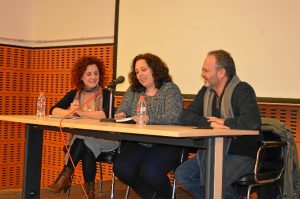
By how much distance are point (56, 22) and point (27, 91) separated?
1066 mm

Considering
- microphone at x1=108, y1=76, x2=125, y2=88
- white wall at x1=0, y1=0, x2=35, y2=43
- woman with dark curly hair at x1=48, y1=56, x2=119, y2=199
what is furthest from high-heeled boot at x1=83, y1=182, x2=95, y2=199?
white wall at x1=0, y1=0, x2=35, y2=43

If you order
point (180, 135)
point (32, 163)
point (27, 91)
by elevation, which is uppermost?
point (27, 91)

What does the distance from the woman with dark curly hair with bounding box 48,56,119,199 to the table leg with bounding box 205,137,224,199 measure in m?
1.35

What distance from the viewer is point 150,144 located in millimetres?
3367

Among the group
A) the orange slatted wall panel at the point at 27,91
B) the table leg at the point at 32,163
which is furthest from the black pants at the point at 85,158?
the orange slatted wall panel at the point at 27,91

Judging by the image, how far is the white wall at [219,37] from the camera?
3629mm

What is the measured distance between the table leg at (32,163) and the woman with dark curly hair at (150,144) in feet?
2.09

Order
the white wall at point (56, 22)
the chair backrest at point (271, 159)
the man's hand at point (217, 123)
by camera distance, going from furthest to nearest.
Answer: the white wall at point (56, 22), the chair backrest at point (271, 159), the man's hand at point (217, 123)

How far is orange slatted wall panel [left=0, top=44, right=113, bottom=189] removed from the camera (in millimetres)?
5930

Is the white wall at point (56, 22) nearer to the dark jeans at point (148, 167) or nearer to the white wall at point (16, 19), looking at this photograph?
the white wall at point (16, 19)

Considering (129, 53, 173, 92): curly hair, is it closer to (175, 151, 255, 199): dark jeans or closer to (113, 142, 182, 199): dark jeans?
(113, 142, 182, 199): dark jeans

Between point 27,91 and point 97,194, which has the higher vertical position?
point 27,91

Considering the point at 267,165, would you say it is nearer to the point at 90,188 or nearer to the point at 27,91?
the point at 90,188

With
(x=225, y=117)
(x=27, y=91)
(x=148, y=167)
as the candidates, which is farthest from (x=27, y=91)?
(x=225, y=117)
